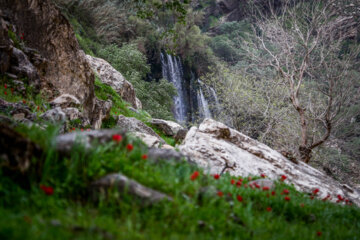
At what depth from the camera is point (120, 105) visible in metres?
11.9

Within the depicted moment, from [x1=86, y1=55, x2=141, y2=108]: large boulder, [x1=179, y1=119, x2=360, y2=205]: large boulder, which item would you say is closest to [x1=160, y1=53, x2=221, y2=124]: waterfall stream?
[x1=86, y1=55, x2=141, y2=108]: large boulder

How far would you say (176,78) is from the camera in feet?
97.2

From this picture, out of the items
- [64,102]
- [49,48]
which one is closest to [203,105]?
[49,48]

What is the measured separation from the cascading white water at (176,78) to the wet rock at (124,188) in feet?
82.9

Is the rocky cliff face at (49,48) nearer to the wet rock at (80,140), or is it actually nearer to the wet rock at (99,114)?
the wet rock at (99,114)

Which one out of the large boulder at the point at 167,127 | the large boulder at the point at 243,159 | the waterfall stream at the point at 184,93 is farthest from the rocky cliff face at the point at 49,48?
the waterfall stream at the point at 184,93

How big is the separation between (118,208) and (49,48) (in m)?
7.06

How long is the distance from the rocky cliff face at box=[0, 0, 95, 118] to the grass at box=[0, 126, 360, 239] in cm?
→ 522

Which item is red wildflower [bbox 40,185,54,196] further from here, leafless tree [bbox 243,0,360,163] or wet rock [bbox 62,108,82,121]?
leafless tree [bbox 243,0,360,163]

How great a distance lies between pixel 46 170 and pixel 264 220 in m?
2.48

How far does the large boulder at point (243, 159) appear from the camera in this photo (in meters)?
5.68

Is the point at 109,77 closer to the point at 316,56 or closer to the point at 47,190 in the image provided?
the point at 316,56

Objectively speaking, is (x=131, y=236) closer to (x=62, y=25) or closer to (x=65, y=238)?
(x=65, y=238)

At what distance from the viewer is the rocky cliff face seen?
667cm
